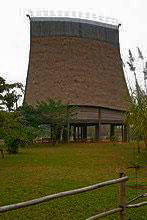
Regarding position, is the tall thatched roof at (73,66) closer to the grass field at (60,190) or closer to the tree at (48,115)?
the tree at (48,115)

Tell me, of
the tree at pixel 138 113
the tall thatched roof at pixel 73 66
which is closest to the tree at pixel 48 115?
the tall thatched roof at pixel 73 66

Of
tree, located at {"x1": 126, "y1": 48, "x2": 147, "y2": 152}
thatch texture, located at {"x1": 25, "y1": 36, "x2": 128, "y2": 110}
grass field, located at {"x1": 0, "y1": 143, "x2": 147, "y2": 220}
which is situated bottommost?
grass field, located at {"x1": 0, "y1": 143, "x2": 147, "y2": 220}

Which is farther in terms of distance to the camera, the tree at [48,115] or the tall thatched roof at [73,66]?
the tall thatched roof at [73,66]

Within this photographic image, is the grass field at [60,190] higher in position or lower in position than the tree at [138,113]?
lower

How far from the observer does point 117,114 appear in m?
35.6

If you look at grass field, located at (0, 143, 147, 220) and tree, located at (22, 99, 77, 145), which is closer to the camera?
grass field, located at (0, 143, 147, 220)

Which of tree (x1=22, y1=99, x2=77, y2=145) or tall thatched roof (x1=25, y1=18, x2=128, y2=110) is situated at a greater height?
tall thatched roof (x1=25, y1=18, x2=128, y2=110)

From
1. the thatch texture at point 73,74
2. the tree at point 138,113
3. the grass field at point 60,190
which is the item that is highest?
the thatch texture at point 73,74

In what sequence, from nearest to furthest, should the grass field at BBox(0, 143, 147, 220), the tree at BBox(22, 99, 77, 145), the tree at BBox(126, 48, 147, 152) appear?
the grass field at BBox(0, 143, 147, 220) → the tree at BBox(126, 48, 147, 152) → the tree at BBox(22, 99, 77, 145)

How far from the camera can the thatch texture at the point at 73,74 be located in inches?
1319

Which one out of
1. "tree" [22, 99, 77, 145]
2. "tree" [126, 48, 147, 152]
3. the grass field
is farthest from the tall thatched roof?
the grass field

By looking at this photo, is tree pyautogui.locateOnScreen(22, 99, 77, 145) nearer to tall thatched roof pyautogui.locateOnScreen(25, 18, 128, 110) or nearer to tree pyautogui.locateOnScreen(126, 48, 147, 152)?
tall thatched roof pyautogui.locateOnScreen(25, 18, 128, 110)

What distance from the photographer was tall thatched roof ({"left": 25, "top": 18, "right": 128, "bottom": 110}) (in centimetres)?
3356

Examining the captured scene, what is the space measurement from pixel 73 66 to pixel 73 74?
817mm
